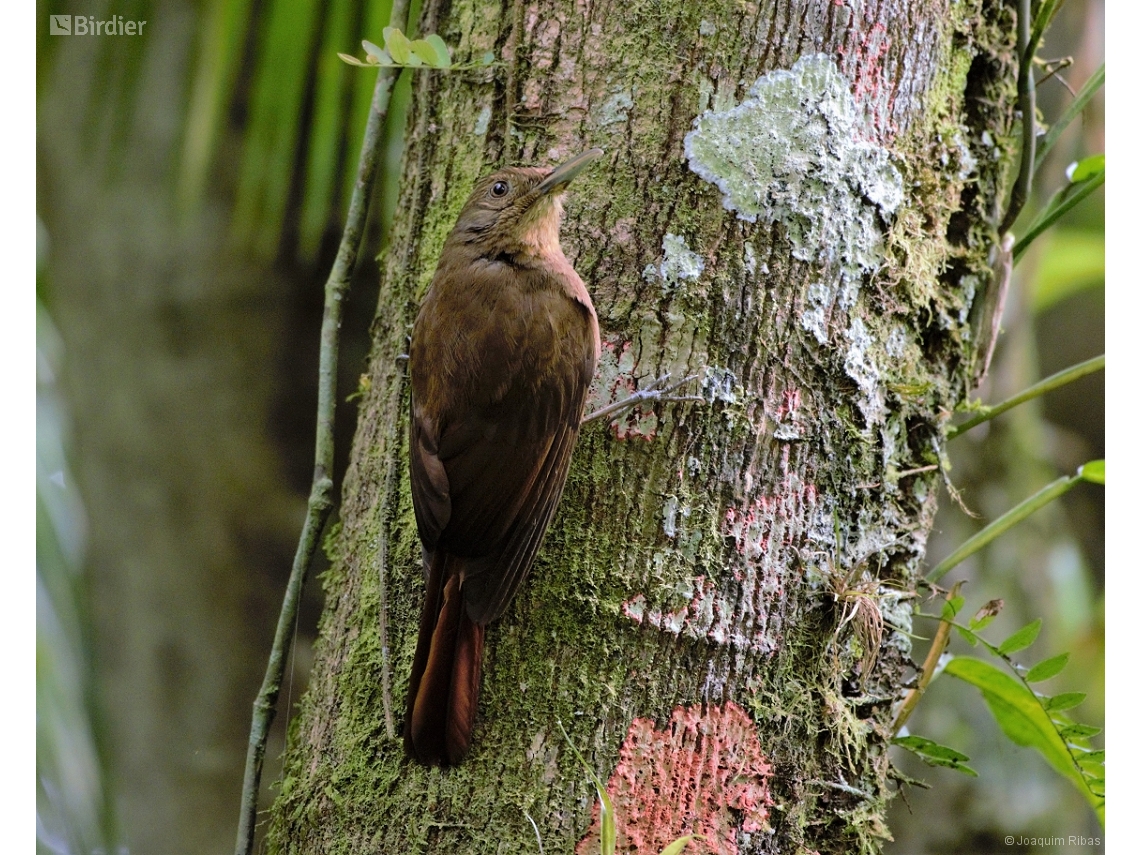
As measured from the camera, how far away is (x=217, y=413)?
10.3 ft

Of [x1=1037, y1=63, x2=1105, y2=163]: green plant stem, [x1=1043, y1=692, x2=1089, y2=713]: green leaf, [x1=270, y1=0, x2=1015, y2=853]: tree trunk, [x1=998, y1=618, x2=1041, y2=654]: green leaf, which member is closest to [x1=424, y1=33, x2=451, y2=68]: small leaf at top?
[x1=270, y1=0, x2=1015, y2=853]: tree trunk

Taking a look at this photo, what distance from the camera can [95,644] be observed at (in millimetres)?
2479

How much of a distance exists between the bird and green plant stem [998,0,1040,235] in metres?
0.87

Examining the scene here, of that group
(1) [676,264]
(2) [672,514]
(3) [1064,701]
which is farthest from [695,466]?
(3) [1064,701]

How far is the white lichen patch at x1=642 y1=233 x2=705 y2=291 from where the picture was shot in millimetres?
1477

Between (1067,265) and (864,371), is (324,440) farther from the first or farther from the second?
(1067,265)

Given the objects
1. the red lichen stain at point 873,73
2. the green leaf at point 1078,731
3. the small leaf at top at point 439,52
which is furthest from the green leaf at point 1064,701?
the small leaf at top at point 439,52

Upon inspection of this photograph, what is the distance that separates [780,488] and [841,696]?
34cm

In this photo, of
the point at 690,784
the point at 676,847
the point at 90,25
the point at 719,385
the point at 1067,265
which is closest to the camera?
the point at 676,847

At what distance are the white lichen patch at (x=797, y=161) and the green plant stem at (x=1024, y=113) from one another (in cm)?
50

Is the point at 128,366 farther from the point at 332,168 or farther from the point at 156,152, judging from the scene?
the point at 332,168

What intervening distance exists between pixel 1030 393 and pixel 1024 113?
530mm

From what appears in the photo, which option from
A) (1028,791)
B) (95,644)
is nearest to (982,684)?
(1028,791)

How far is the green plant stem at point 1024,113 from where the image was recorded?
1786mm
